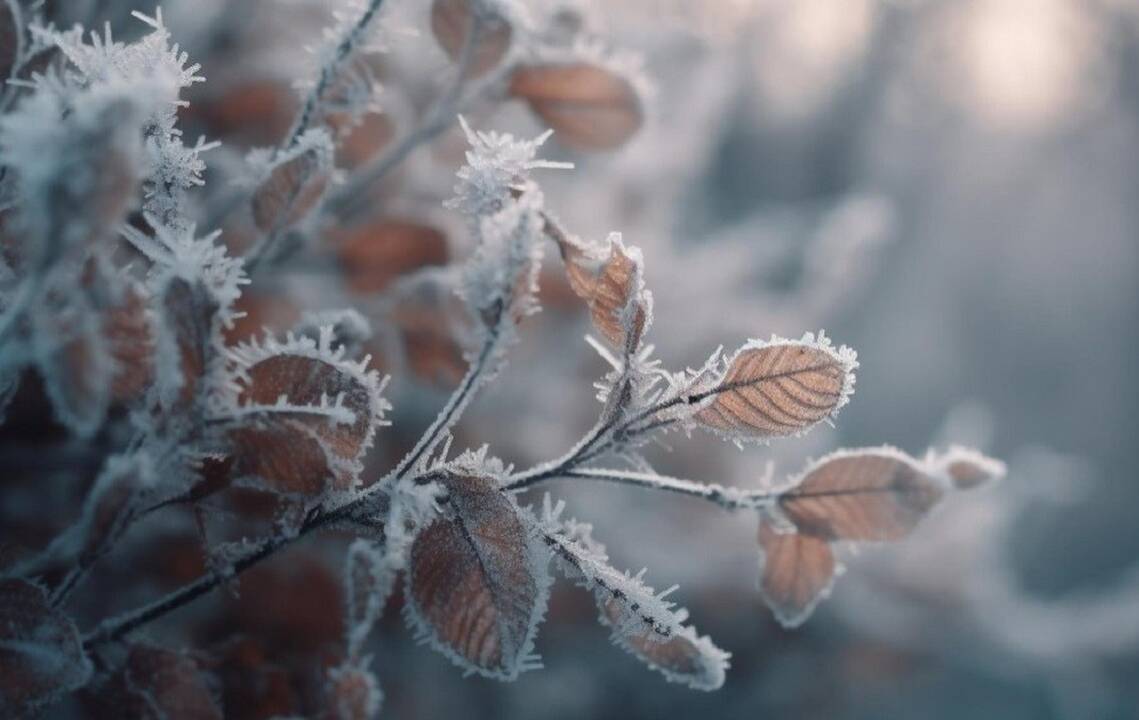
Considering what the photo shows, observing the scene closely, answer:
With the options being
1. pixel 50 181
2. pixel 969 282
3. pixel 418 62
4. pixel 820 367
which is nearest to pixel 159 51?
pixel 50 181

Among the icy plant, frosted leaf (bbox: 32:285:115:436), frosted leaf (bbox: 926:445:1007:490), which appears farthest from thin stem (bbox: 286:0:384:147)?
frosted leaf (bbox: 926:445:1007:490)

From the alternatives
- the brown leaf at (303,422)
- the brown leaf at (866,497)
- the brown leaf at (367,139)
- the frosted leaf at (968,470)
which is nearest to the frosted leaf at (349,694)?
the brown leaf at (303,422)

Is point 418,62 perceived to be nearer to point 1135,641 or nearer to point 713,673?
point 713,673

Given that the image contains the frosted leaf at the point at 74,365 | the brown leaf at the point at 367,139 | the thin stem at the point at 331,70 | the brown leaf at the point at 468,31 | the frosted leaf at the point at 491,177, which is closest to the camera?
the frosted leaf at the point at 74,365

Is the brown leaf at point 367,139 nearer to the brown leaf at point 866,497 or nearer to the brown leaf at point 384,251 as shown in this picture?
the brown leaf at point 384,251

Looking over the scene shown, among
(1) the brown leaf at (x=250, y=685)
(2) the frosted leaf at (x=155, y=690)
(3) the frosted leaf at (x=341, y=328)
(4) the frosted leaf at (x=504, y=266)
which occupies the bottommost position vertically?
(2) the frosted leaf at (x=155, y=690)

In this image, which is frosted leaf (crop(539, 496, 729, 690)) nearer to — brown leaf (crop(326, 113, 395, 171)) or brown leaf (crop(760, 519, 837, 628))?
brown leaf (crop(760, 519, 837, 628))
